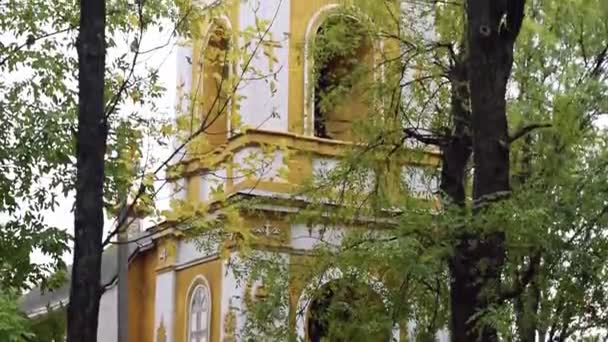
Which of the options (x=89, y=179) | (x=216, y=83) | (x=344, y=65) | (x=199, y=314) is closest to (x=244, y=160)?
(x=216, y=83)

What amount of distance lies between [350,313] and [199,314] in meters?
8.02

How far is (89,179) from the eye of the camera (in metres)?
9.95

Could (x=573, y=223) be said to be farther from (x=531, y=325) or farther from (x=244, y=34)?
(x=244, y=34)

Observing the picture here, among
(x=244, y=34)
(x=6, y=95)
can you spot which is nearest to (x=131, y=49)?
(x=6, y=95)

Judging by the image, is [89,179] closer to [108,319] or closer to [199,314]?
[199,314]

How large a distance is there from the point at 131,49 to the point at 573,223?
156 inches

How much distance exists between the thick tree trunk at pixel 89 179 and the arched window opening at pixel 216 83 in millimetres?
2640

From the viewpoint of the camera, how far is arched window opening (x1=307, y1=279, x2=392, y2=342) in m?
12.8

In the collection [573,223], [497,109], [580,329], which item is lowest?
[580,329]

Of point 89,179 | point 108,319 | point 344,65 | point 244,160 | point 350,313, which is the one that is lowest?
point 350,313

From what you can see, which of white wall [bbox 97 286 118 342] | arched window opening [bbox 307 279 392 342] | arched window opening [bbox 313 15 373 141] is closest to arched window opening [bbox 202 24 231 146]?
arched window opening [bbox 313 15 373 141]

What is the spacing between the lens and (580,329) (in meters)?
11.3

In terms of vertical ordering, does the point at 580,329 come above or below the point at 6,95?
below

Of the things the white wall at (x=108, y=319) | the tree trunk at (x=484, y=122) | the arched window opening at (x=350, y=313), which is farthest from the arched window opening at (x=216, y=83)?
the white wall at (x=108, y=319)
